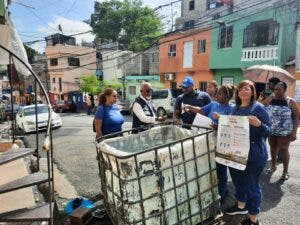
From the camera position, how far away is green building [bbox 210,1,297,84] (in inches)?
→ 603

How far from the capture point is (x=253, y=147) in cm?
321

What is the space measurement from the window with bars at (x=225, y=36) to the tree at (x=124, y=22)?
844 inches

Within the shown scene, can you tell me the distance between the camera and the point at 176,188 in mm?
2898

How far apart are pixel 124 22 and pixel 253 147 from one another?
1602 inches

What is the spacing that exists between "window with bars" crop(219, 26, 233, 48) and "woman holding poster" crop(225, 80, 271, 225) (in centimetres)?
1558

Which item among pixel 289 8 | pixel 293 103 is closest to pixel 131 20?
pixel 289 8

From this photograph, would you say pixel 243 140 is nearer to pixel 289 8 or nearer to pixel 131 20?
pixel 289 8

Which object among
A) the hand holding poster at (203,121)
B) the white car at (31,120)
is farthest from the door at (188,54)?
the hand holding poster at (203,121)

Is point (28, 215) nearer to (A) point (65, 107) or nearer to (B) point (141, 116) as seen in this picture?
(B) point (141, 116)

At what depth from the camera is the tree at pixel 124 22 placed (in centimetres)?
4006

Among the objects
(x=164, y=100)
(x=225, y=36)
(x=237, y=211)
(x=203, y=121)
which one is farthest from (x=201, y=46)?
(x=237, y=211)

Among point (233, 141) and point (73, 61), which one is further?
point (73, 61)

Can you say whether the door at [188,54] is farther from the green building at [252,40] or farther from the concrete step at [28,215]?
the concrete step at [28,215]

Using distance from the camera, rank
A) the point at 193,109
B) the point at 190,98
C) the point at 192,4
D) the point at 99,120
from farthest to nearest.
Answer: the point at 192,4 < the point at 190,98 < the point at 193,109 < the point at 99,120
